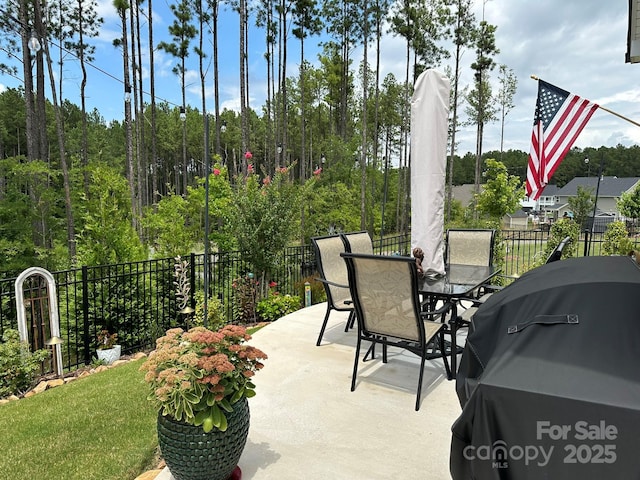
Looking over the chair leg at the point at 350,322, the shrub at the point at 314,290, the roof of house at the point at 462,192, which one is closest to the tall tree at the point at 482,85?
the shrub at the point at 314,290

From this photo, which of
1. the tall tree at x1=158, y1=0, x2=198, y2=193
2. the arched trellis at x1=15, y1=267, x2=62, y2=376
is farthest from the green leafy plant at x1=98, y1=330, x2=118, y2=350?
the tall tree at x1=158, y1=0, x2=198, y2=193

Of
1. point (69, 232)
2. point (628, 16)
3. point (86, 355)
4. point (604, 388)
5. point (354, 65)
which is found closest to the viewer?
point (604, 388)

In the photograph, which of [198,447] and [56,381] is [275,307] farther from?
[198,447]

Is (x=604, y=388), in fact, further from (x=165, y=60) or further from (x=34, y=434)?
(x=165, y=60)

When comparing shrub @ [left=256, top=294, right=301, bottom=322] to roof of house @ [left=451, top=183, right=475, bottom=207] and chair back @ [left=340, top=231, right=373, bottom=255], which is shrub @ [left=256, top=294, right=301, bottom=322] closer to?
chair back @ [left=340, top=231, right=373, bottom=255]

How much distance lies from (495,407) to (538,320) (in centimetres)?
33

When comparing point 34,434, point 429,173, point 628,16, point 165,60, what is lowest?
point 34,434

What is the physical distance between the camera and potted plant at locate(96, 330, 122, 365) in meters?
4.73

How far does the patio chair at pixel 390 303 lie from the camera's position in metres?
2.57

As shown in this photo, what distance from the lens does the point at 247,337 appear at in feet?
6.30

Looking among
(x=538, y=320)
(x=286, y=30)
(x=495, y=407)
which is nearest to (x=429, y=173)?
(x=538, y=320)

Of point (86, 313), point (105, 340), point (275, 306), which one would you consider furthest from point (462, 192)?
point (86, 313)

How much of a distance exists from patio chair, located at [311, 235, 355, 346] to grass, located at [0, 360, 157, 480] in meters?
1.75

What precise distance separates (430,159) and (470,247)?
1651 millimetres
